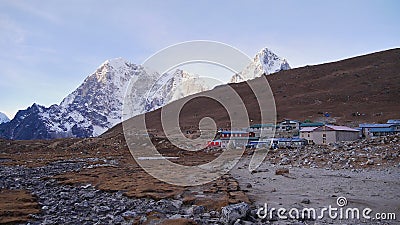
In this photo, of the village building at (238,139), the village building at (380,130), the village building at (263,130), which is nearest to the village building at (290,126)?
the village building at (263,130)

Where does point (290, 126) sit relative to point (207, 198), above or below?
above

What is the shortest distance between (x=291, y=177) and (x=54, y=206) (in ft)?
43.8

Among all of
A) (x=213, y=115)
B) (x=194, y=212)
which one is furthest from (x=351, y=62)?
(x=194, y=212)

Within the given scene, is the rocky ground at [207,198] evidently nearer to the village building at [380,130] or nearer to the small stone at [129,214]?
the small stone at [129,214]

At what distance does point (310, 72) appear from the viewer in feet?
484

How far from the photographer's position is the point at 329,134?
45875 millimetres

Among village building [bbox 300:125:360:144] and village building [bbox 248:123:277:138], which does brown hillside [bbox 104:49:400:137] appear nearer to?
village building [bbox 248:123:277:138]

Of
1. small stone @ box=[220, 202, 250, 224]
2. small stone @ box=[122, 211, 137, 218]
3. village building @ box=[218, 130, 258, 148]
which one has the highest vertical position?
village building @ box=[218, 130, 258, 148]

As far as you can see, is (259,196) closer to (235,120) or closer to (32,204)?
(32,204)

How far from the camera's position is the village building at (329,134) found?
45375 mm

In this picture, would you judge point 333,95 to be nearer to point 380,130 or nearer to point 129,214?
point 380,130

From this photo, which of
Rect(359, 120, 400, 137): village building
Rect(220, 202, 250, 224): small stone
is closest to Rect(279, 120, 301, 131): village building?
Rect(359, 120, 400, 137): village building

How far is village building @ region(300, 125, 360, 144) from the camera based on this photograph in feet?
149

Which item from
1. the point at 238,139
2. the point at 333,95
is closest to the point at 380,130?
the point at 238,139
